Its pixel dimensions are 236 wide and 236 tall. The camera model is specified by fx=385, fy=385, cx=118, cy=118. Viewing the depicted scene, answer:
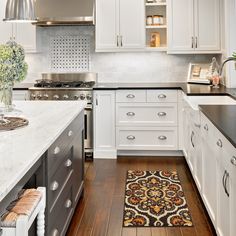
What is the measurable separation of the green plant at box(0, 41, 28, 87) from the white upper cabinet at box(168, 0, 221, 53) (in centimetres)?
302

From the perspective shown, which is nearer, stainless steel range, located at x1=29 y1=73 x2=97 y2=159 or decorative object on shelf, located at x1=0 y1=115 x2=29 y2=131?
decorative object on shelf, located at x1=0 y1=115 x2=29 y2=131

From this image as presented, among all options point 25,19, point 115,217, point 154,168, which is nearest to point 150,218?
point 115,217

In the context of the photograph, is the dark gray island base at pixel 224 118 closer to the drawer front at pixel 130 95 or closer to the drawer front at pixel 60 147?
the drawer front at pixel 60 147


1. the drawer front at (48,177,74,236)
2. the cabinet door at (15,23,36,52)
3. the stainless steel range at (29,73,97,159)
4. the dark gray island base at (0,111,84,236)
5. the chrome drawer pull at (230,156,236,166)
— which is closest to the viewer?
the chrome drawer pull at (230,156,236,166)

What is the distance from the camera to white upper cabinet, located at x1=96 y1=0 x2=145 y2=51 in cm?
524

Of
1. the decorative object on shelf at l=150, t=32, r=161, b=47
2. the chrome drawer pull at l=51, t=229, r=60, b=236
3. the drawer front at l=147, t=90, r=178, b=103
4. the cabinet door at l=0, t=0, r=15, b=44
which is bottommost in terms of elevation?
the chrome drawer pull at l=51, t=229, r=60, b=236

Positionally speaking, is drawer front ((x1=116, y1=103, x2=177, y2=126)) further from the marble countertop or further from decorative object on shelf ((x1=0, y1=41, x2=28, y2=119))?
decorative object on shelf ((x1=0, y1=41, x2=28, y2=119))

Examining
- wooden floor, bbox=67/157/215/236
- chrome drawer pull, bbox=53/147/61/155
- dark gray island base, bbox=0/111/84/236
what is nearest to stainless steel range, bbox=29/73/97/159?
wooden floor, bbox=67/157/215/236

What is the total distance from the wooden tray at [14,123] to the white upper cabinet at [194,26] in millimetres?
3080

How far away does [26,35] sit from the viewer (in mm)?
5434

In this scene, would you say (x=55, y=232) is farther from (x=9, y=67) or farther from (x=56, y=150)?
(x=9, y=67)

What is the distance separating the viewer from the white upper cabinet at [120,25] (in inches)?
206

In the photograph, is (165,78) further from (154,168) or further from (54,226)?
(54,226)

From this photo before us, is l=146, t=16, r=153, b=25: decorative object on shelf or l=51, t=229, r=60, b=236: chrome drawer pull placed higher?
l=146, t=16, r=153, b=25: decorative object on shelf
